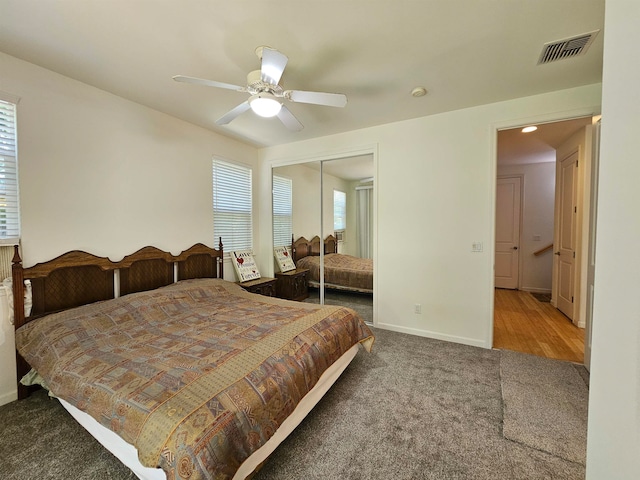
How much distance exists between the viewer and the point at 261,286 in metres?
3.89

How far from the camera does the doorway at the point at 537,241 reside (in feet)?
11.0

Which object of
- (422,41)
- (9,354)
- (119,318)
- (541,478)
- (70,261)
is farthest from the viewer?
→ (70,261)

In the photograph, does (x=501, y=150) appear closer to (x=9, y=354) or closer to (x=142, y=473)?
(x=142, y=473)

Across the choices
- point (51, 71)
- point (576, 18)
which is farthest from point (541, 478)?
point (51, 71)

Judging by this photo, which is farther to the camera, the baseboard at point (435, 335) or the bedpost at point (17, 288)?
the baseboard at point (435, 335)

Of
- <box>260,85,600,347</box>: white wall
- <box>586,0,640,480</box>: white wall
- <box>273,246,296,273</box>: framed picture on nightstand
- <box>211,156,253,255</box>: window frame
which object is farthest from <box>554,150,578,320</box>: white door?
<box>211,156,253,255</box>: window frame

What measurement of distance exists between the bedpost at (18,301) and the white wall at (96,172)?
58 millimetres

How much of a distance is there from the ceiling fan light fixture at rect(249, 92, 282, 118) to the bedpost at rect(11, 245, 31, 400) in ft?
7.09

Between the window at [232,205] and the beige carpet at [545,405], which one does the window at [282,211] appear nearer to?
the window at [232,205]

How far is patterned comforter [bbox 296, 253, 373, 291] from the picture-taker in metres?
3.85

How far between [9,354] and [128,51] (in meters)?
2.53

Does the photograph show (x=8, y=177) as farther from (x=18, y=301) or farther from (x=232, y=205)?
(x=232, y=205)

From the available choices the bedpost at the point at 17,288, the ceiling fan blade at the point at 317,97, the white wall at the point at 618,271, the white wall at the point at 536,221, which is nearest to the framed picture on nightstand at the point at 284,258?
the ceiling fan blade at the point at 317,97

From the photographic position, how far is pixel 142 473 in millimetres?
1298
